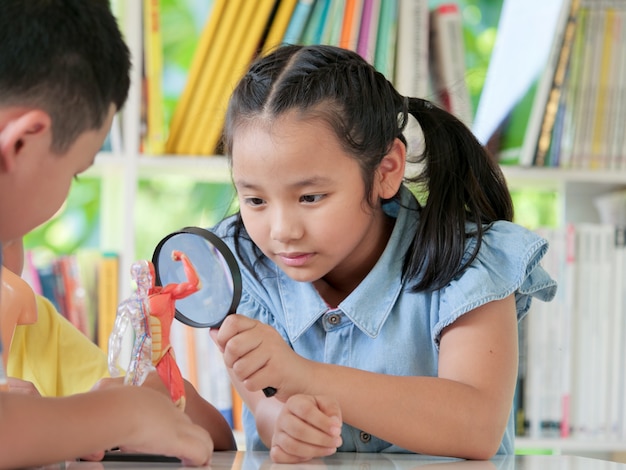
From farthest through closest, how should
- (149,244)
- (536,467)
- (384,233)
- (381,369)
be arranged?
(149,244) < (384,233) < (381,369) < (536,467)

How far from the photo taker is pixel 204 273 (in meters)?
0.95

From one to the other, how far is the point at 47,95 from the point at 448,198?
25.6 inches

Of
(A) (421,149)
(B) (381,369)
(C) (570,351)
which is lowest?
(C) (570,351)

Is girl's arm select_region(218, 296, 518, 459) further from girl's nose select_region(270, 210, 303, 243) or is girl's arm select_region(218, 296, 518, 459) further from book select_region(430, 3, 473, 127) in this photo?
book select_region(430, 3, 473, 127)

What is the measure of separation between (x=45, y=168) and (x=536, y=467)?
1.76ft

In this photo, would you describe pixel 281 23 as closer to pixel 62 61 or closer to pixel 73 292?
pixel 73 292

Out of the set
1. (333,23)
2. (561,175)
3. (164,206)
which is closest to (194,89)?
(333,23)

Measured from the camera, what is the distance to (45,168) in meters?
0.79

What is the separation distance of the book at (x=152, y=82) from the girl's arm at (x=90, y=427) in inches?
46.2

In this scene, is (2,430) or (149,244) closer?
(2,430)

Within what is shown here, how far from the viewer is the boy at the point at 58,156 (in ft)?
2.33

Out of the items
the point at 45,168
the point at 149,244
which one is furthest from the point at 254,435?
the point at 149,244

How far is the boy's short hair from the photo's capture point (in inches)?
29.9

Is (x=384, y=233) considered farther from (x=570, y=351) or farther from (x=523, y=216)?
(x=523, y=216)
